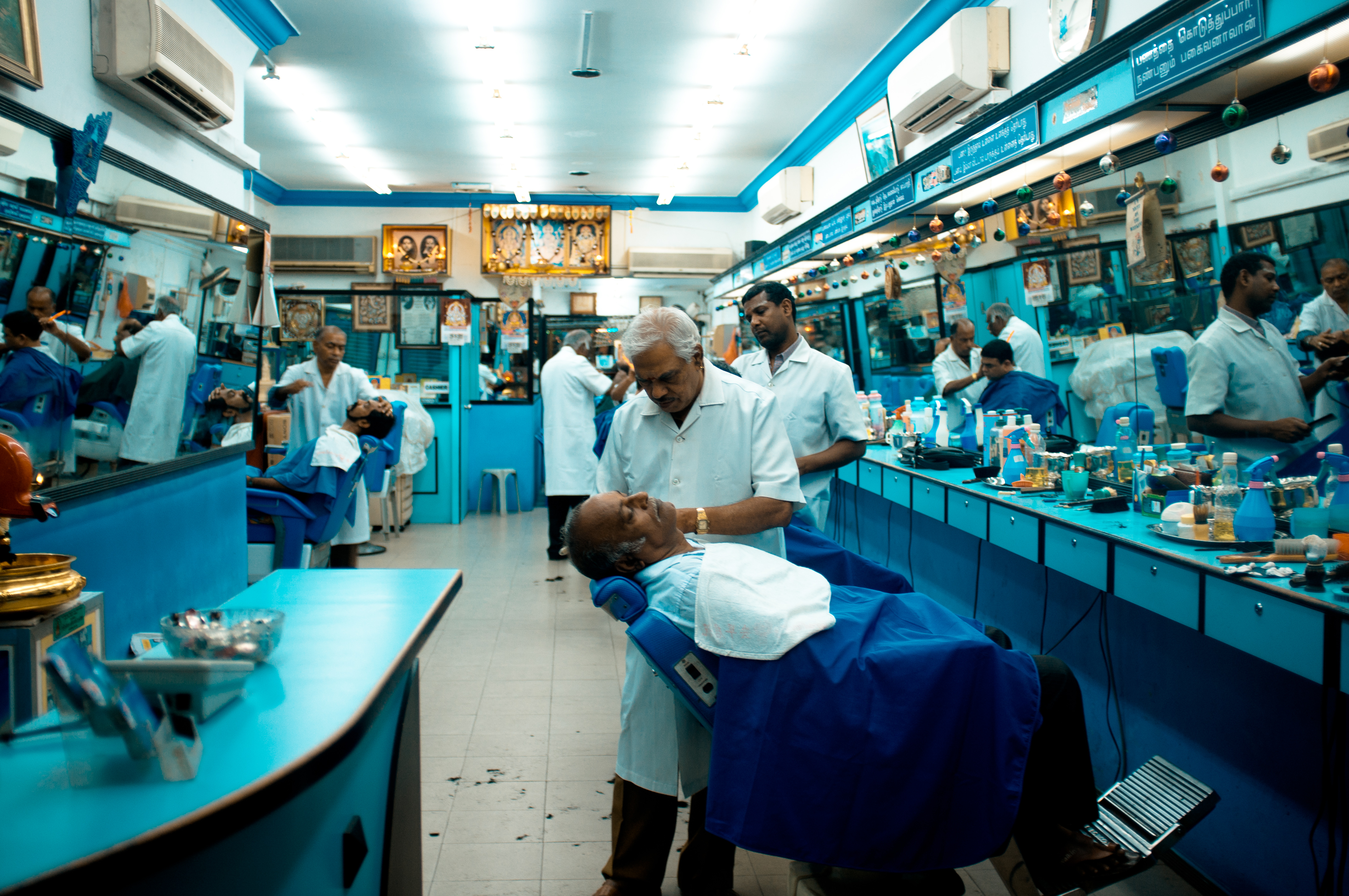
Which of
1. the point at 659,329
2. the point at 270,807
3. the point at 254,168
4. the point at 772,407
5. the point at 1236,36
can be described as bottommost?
the point at 270,807

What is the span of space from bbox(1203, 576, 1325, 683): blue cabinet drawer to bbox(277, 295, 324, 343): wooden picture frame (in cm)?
721

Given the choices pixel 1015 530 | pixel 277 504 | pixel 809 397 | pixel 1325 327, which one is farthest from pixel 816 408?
pixel 277 504

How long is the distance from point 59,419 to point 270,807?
2306mm

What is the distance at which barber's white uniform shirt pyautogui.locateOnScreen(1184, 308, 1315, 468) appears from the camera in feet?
7.75

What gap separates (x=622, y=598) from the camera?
5.82 ft

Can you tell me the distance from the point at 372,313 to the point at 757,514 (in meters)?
6.31

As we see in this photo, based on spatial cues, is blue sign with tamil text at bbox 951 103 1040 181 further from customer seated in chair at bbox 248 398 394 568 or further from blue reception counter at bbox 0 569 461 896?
customer seated in chair at bbox 248 398 394 568

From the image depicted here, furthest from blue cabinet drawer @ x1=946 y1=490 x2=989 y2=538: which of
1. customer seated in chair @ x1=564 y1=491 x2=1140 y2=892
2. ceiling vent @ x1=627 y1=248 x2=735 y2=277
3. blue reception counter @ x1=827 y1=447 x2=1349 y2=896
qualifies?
ceiling vent @ x1=627 y1=248 x2=735 y2=277

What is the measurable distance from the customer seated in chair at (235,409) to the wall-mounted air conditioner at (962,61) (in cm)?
391

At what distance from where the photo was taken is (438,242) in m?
10.6

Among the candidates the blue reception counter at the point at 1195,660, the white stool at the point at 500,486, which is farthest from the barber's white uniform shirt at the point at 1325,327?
the white stool at the point at 500,486

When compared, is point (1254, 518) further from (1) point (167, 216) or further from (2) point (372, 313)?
(2) point (372, 313)

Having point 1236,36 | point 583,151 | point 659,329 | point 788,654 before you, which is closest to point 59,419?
point 659,329

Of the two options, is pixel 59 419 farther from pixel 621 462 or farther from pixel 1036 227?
pixel 1036 227
